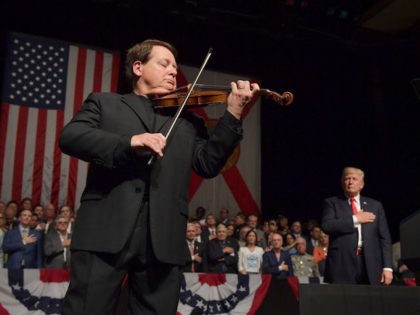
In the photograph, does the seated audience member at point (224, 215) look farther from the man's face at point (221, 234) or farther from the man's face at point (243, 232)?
the man's face at point (221, 234)

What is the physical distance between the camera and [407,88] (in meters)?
10.3

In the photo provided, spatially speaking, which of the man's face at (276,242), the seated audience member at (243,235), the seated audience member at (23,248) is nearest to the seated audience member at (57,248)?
the seated audience member at (23,248)

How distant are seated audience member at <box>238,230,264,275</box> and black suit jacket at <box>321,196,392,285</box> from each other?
10.1ft

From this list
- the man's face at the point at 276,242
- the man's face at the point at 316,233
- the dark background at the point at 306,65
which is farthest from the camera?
the dark background at the point at 306,65

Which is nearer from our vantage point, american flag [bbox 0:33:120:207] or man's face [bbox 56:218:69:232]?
man's face [bbox 56:218:69:232]

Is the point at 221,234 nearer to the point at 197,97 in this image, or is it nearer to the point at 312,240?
the point at 312,240

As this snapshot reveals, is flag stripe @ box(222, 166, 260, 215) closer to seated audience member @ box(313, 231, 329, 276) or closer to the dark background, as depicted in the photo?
the dark background

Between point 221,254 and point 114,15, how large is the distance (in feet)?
17.6

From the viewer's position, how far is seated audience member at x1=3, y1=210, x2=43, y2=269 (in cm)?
611

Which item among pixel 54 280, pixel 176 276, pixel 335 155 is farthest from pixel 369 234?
pixel 335 155

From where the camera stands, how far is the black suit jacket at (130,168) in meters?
1.65

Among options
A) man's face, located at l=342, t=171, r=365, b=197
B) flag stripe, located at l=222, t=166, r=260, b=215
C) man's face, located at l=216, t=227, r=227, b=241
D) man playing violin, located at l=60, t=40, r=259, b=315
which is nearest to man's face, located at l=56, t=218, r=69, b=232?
man's face, located at l=216, t=227, r=227, b=241

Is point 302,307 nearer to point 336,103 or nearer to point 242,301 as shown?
point 242,301

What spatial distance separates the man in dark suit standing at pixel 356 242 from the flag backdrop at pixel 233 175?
619cm
